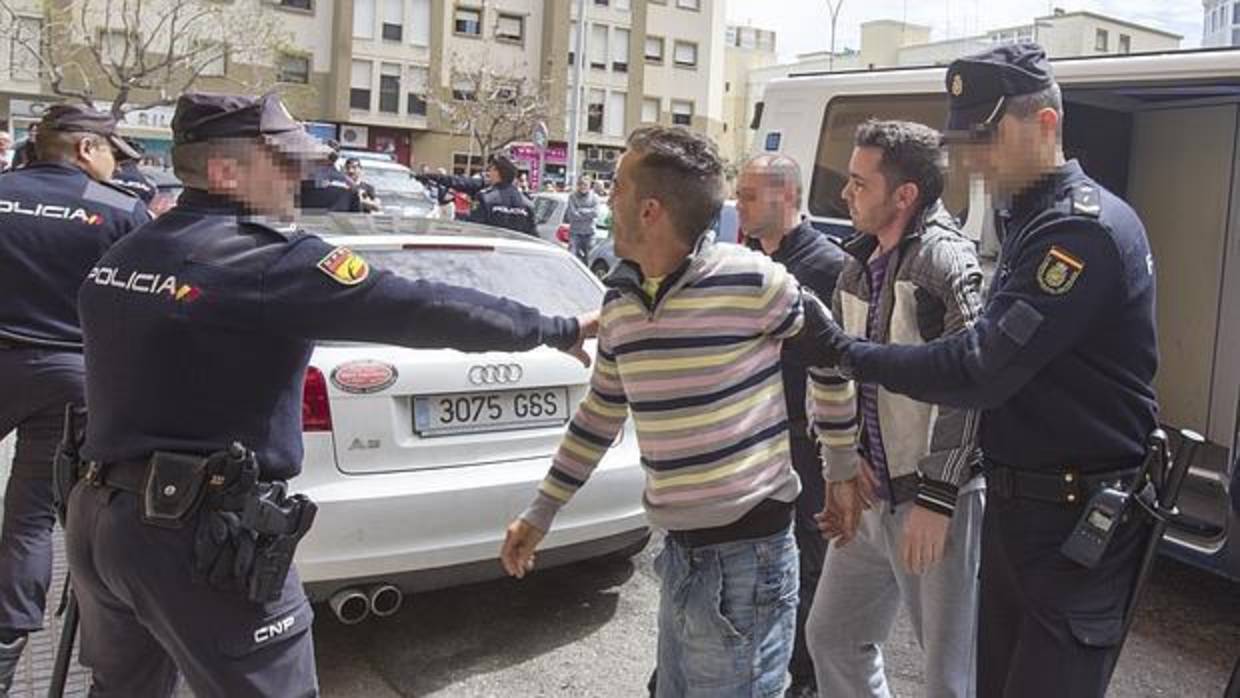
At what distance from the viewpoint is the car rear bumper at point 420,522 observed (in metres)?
3.88

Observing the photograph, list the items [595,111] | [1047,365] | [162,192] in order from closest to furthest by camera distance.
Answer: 1. [1047,365]
2. [162,192]
3. [595,111]

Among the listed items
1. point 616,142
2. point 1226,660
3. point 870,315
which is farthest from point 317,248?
point 616,142

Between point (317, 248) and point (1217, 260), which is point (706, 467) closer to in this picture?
point (317, 248)

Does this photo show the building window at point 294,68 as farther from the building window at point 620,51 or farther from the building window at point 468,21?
the building window at point 620,51

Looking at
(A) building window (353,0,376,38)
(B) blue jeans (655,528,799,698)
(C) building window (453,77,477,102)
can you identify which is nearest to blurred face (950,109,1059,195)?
(B) blue jeans (655,528,799,698)

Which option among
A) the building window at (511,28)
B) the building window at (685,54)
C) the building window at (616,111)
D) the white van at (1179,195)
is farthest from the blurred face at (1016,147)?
the building window at (685,54)

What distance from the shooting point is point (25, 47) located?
37.3 metres

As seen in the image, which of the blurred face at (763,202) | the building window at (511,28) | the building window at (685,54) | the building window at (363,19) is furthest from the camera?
the building window at (685,54)

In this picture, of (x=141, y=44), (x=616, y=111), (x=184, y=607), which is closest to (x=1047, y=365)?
(x=184, y=607)

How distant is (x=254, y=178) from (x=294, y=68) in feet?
157

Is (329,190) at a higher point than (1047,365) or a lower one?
higher

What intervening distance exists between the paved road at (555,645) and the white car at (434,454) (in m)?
0.32

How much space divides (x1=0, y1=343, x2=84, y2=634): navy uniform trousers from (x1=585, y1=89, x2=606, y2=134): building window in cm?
5068

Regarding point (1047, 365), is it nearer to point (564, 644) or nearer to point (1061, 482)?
point (1061, 482)
